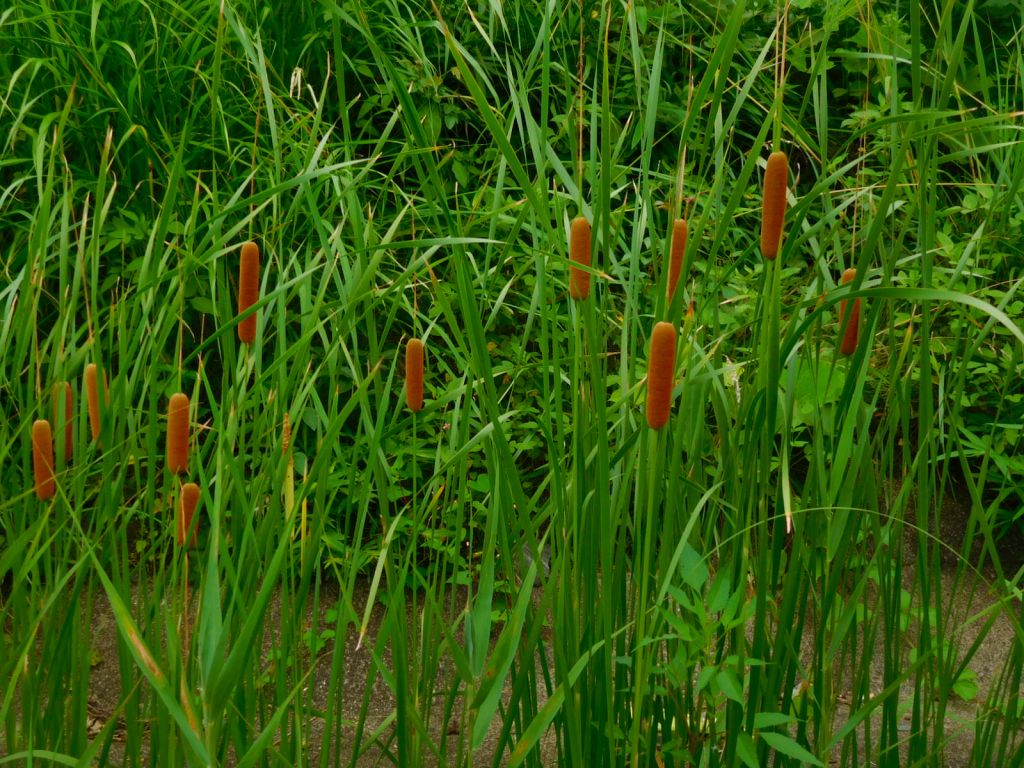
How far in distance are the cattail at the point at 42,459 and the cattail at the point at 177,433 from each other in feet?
0.53

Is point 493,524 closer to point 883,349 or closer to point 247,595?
point 247,595

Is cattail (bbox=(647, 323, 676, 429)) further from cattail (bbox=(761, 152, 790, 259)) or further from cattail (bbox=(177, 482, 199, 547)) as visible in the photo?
cattail (bbox=(177, 482, 199, 547))

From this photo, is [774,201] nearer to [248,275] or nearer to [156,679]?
[248,275]

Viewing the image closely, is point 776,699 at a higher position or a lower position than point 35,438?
lower

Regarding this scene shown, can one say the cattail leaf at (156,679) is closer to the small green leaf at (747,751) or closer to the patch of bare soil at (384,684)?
the small green leaf at (747,751)

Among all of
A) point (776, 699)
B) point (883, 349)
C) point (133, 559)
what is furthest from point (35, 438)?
point (883, 349)

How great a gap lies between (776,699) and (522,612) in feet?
1.25

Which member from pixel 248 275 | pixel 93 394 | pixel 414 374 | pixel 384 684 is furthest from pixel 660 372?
pixel 384 684

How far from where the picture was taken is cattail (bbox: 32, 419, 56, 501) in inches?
47.9

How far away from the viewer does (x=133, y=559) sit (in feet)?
9.08

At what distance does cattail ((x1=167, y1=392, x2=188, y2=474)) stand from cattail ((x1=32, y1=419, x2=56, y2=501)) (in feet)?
0.53

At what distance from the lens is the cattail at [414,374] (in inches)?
46.8

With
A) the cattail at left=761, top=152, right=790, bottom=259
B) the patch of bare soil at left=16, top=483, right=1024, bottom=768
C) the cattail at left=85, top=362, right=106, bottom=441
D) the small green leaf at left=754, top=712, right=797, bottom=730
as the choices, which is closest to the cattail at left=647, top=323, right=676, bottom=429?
the cattail at left=761, top=152, right=790, bottom=259

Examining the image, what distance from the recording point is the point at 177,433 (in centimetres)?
A: 113
